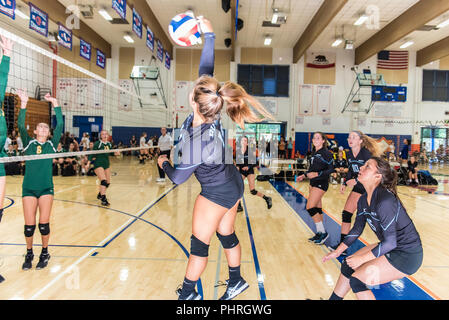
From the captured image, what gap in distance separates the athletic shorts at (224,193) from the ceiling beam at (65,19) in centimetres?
1093

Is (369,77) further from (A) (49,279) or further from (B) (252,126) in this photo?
(A) (49,279)

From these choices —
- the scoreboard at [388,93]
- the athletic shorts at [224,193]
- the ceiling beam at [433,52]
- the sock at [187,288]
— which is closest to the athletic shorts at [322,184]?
the athletic shorts at [224,193]

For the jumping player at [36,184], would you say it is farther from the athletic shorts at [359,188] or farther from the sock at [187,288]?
the athletic shorts at [359,188]

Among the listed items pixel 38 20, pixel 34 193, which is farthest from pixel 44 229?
pixel 38 20

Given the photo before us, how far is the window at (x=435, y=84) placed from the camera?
19.5m

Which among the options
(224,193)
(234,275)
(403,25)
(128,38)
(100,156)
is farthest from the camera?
(128,38)

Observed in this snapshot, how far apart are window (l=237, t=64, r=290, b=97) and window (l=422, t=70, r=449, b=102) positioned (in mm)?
8603

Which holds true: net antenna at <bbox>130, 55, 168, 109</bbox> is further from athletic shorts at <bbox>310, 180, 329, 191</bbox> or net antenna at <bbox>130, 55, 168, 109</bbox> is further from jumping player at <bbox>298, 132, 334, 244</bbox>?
athletic shorts at <bbox>310, 180, 329, 191</bbox>

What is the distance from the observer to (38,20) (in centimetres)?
998

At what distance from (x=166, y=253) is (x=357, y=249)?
Answer: 8.88ft

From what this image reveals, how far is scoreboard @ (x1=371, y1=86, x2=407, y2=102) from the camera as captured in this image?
61.9 ft

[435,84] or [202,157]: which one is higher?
[435,84]

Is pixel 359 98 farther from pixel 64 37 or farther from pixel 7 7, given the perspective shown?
pixel 7 7
